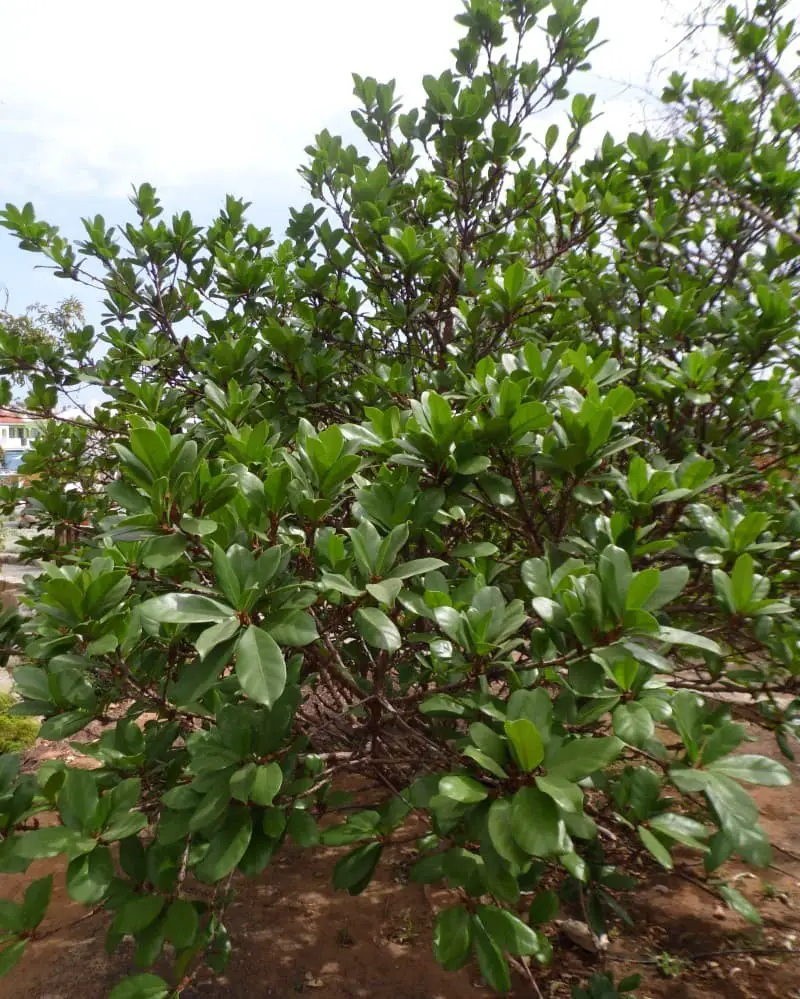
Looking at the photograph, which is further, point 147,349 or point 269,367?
point 147,349

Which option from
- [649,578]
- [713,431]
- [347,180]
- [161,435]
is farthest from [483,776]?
[347,180]

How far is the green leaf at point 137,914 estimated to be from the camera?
1449 mm

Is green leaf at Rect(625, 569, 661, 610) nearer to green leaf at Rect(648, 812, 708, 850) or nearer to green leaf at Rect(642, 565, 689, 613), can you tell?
green leaf at Rect(642, 565, 689, 613)

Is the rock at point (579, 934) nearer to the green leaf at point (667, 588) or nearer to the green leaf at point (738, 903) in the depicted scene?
the green leaf at point (738, 903)

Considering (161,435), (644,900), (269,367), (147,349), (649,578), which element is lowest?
(644,900)

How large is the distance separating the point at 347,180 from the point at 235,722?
3080 mm

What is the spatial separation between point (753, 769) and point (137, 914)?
1370 millimetres

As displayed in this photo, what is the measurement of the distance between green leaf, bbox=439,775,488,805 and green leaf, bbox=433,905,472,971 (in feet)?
1.37

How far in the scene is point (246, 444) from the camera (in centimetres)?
175

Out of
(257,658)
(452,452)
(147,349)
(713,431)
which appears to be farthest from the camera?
(147,349)

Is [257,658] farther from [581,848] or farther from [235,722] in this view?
[581,848]

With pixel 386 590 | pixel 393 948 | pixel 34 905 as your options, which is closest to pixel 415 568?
pixel 386 590

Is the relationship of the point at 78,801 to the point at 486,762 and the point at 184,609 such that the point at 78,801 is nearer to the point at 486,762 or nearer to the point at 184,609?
the point at 184,609

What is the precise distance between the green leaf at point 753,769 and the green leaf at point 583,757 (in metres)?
0.23
